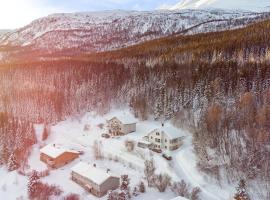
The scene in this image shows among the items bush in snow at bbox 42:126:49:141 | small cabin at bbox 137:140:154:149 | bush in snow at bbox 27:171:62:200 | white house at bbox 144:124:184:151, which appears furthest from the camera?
bush in snow at bbox 42:126:49:141

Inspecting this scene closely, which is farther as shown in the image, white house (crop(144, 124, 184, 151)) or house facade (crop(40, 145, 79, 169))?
house facade (crop(40, 145, 79, 169))

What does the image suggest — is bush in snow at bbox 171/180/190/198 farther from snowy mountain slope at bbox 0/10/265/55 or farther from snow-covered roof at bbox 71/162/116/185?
snowy mountain slope at bbox 0/10/265/55

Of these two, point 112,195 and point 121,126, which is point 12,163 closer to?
point 121,126

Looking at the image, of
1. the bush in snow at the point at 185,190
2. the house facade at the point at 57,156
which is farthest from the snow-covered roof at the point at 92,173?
the bush in snow at the point at 185,190

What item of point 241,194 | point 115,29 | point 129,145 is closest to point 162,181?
point 241,194

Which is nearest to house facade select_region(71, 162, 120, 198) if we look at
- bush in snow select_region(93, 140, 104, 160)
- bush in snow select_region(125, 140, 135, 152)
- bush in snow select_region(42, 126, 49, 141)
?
bush in snow select_region(93, 140, 104, 160)

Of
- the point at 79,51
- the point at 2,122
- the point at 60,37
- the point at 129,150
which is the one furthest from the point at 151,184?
the point at 60,37
